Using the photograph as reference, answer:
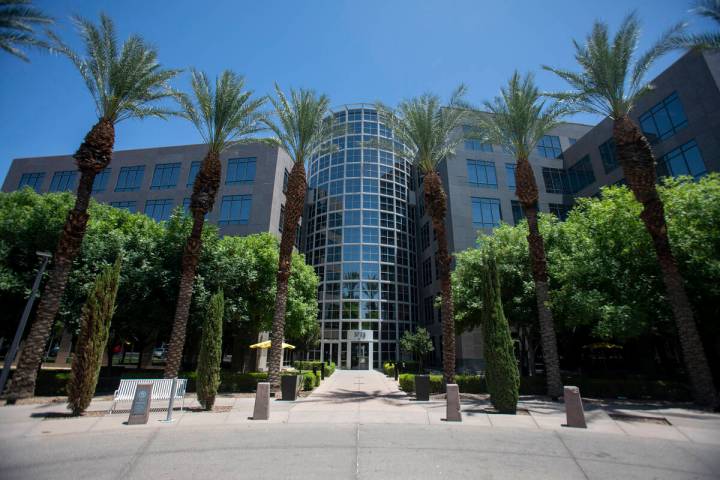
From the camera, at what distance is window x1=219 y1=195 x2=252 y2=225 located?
3706 centimetres

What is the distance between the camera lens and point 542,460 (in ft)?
23.0

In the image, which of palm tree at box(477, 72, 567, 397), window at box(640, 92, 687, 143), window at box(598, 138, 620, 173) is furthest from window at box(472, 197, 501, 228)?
palm tree at box(477, 72, 567, 397)

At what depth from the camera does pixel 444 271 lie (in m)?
17.4

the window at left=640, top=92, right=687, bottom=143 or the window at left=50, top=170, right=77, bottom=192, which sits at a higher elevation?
the window at left=50, top=170, right=77, bottom=192

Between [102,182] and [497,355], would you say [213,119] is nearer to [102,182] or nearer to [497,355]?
[497,355]

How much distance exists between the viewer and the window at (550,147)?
42875mm

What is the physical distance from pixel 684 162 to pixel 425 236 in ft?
87.6

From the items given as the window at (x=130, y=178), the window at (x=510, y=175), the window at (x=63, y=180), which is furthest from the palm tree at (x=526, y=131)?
the window at (x=63, y=180)

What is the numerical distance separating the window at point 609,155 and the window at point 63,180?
194 ft

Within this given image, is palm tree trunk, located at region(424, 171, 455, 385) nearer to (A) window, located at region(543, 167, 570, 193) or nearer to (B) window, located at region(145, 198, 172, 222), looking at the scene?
(A) window, located at region(543, 167, 570, 193)

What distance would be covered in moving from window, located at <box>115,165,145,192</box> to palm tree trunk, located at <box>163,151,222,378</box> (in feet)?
98.7

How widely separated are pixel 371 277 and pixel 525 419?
1370 inches

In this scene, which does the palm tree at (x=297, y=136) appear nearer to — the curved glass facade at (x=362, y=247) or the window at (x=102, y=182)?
the curved glass facade at (x=362, y=247)

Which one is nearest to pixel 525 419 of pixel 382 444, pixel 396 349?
pixel 382 444
